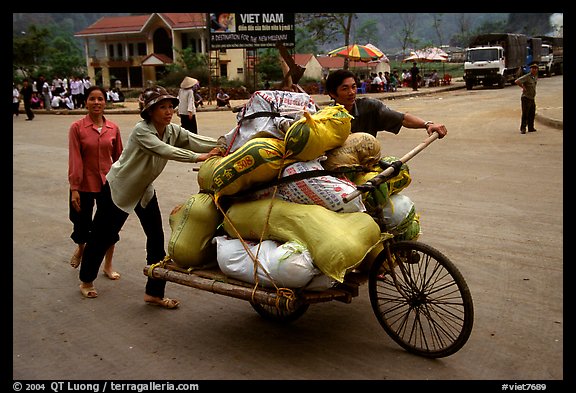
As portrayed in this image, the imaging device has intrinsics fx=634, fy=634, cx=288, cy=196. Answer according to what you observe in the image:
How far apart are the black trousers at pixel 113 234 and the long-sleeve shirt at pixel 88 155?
322 millimetres

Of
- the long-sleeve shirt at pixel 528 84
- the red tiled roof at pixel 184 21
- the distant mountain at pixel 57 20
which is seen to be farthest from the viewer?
the distant mountain at pixel 57 20

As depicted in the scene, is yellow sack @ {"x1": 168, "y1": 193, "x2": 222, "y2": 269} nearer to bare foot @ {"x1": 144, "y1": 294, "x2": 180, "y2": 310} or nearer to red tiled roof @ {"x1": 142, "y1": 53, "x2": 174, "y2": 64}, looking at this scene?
bare foot @ {"x1": 144, "y1": 294, "x2": 180, "y2": 310}

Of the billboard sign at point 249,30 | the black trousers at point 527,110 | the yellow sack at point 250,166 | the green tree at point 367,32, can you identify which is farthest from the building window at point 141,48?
the yellow sack at point 250,166

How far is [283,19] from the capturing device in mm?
28047

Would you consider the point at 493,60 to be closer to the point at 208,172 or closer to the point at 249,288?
the point at 208,172

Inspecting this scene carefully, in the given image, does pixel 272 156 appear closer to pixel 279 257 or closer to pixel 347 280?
pixel 279 257

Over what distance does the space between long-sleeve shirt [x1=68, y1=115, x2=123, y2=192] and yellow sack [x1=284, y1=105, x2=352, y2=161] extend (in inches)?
89.8

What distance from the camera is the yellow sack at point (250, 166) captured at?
3.73 meters

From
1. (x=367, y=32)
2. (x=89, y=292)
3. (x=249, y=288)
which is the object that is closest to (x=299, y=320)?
(x=249, y=288)

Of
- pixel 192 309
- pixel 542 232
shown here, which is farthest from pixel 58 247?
pixel 542 232

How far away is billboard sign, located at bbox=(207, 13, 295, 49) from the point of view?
2828cm

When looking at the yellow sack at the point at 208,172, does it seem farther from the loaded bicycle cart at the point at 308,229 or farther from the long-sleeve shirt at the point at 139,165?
the long-sleeve shirt at the point at 139,165

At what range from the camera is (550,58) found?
42.4 metres
